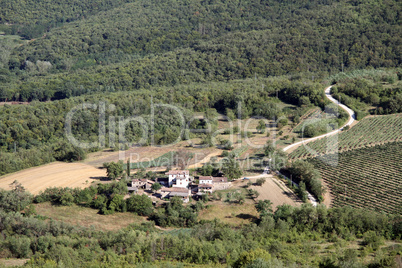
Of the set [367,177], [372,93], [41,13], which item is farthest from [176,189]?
[41,13]

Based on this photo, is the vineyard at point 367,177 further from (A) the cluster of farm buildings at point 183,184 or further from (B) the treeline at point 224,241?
(A) the cluster of farm buildings at point 183,184

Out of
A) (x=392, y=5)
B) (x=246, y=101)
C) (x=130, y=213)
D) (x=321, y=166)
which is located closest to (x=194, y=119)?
(x=246, y=101)

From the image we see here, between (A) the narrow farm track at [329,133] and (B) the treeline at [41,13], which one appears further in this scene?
(B) the treeline at [41,13]

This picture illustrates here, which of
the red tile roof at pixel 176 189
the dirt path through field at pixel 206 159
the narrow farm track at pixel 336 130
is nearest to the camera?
the red tile roof at pixel 176 189

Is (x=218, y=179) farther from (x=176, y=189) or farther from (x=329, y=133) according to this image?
(x=329, y=133)

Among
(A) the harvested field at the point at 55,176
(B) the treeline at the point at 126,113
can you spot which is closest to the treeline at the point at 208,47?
(B) the treeline at the point at 126,113

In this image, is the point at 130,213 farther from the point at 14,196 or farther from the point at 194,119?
the point at 194,119

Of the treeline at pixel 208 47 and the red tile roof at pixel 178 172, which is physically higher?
the treeline at pixel 208 47

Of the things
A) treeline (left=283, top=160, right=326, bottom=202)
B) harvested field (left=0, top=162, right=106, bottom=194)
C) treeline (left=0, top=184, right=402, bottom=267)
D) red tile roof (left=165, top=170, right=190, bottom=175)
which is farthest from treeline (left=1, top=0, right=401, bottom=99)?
treeline (left=0, top=184, right=402, bottom=267)
